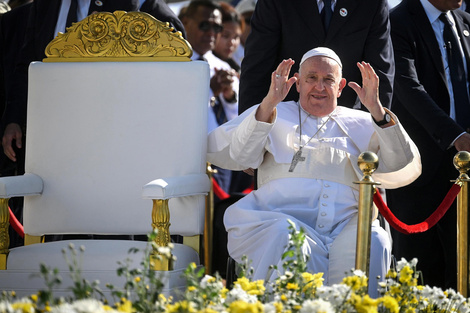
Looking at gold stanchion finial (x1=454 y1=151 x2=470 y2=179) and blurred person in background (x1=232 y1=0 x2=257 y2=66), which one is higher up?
blurred person in background (x1=232 y1=0 x2=257 y2=66)

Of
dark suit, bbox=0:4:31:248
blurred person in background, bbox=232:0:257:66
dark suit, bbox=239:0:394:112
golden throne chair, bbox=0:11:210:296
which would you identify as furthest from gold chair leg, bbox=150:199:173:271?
blurred person in background, bbox=232:0:257:66

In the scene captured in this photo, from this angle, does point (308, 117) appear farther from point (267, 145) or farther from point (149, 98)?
point (149, 98)

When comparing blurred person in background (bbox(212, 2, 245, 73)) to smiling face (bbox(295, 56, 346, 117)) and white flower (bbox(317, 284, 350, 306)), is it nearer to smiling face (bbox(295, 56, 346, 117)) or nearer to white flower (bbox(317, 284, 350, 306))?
smiling face (bbox(295, 56, 346, 117))

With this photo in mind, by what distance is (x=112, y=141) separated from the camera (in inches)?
183

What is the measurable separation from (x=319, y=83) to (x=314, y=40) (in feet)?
2.42

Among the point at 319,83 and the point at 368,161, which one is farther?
the point at 319,83

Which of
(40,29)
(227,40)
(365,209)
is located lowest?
(365,209)

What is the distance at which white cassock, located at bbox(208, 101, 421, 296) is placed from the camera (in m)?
4.21

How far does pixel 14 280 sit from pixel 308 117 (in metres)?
1.73

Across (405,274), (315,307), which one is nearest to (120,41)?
(405,274)

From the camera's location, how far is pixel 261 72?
5230 millimetres

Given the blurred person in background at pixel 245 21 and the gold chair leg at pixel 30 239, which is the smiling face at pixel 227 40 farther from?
the gold chair leg at pixel 30 239

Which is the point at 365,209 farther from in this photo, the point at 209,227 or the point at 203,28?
the point at 203,28

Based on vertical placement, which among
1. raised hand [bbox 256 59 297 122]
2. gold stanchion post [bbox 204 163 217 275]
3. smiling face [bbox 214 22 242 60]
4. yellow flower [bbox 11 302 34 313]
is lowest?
gold stanchion post [bbox 204 163 217 275]
